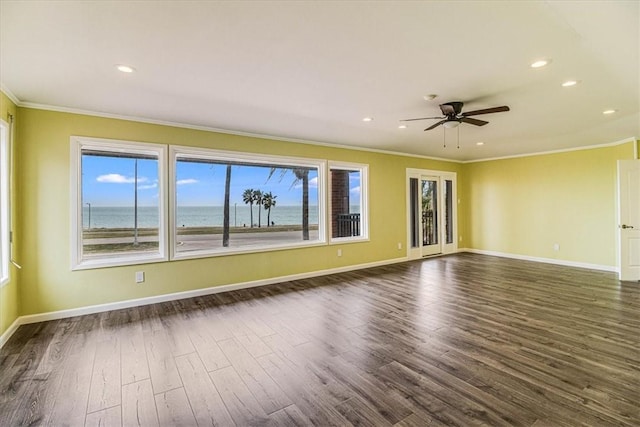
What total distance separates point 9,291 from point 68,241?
0.72 meters

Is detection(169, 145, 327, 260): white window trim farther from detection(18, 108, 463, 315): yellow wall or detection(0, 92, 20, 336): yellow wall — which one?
detection(0, 92, 20, 336): yellow wall

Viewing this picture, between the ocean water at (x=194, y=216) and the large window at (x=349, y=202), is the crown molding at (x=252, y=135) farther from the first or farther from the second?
the ocean water at (x=194, y=216)

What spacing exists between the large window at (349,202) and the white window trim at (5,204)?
4.66 meters

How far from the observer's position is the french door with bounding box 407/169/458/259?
7.32 meters

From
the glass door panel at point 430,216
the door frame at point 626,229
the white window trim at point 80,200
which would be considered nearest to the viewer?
the white window trim at point 80,200

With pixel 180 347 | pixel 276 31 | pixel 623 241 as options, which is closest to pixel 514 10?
pixel 276 31

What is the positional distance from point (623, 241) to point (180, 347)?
7089 mm

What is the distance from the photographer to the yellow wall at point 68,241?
3.44 metres

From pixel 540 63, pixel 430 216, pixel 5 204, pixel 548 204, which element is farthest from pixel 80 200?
pixel 548 204

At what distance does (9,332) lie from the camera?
3076mm

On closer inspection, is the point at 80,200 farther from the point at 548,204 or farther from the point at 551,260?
the point at 551,260

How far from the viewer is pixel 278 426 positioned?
1.79 meters

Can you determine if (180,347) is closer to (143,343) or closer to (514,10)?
(143,343)

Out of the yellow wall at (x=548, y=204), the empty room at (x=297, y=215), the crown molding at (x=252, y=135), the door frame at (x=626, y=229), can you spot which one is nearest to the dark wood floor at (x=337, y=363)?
the empty room at (x=297, y=215)
